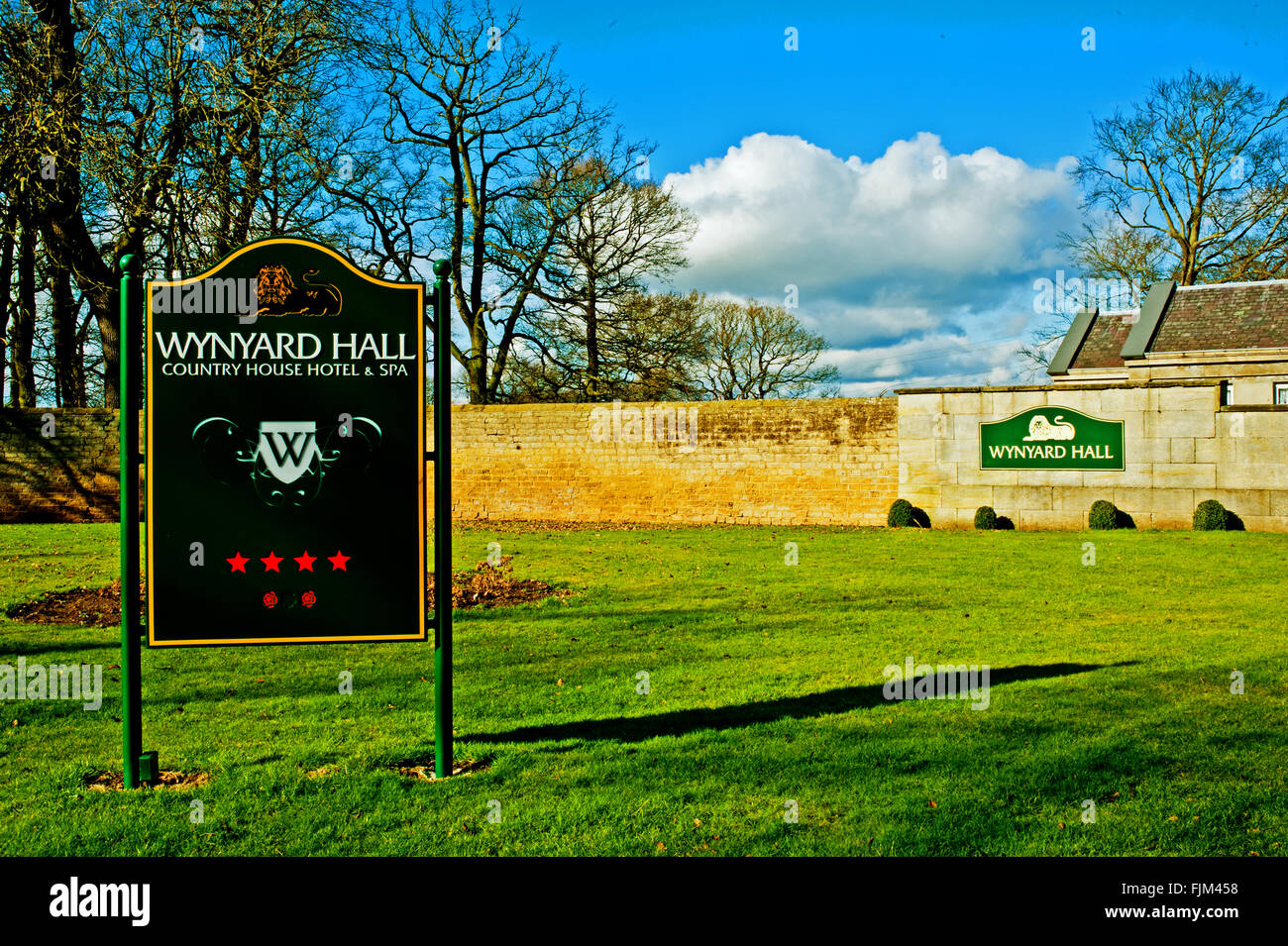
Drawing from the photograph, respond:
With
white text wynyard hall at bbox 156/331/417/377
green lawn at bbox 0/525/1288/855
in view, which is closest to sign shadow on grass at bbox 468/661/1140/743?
green lawn at bbox 0/525/1288/855

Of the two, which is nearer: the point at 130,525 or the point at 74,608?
the point at 130,525

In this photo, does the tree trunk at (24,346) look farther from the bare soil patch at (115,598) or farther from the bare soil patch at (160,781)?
the bare soil patch at (160,781)

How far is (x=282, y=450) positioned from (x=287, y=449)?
3 cm

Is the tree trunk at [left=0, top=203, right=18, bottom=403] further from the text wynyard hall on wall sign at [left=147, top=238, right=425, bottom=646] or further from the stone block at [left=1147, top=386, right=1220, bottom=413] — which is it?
the stone block at [left=1147, top=386, right=1220, bottom=413]

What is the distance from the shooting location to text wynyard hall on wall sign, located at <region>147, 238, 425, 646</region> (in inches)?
191

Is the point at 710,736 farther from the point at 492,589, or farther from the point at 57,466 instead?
the point at 57,466

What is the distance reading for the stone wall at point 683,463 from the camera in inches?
820

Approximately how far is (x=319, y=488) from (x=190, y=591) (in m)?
0.89

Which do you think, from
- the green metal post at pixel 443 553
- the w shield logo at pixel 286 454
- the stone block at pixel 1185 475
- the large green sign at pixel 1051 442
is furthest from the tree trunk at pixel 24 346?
the stone block at pixel 1185 475

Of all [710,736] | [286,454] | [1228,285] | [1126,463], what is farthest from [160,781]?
[1228,285]

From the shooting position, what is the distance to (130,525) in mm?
4707

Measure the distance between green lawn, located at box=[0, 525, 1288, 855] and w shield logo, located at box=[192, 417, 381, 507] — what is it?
1.61 meters

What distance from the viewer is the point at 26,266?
23609mm

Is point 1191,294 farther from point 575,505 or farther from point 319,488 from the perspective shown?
point 319,488
